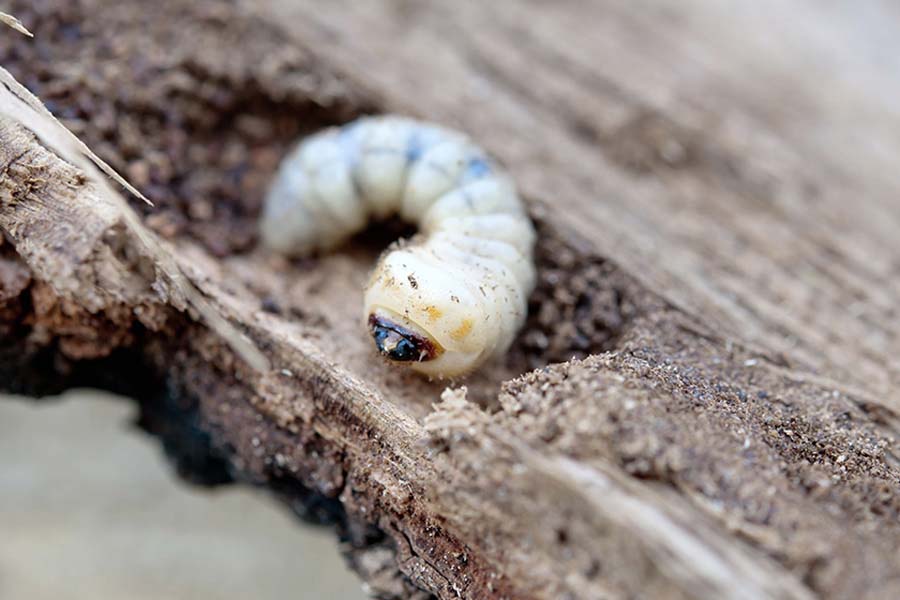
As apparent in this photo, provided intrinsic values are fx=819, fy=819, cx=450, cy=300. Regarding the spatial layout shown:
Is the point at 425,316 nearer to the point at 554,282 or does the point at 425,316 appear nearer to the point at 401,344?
the point at 401,344

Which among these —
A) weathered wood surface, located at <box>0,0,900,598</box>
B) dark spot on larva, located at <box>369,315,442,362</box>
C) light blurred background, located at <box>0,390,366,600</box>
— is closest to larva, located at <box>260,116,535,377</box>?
dark spot on larva, located at <box>369,315,442,362</box>

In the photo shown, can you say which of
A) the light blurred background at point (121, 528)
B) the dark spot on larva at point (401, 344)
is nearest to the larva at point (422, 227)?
the dark spot on larva at point (401, 344)

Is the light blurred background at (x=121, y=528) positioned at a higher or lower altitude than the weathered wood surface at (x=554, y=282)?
lower

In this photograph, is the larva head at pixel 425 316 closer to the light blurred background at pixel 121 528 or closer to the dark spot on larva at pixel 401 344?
the dark spot on larva at pixel 401 344

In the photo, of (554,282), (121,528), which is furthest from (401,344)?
(121,528)

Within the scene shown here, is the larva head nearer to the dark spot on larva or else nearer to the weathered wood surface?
the dark spot on larva

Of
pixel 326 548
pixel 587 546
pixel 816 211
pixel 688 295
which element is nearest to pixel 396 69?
pixel 688 295
